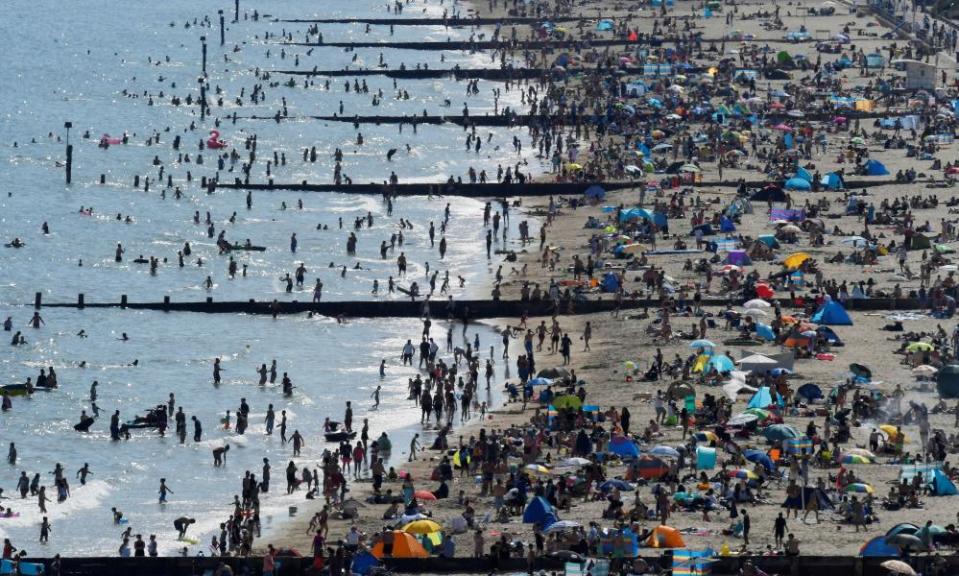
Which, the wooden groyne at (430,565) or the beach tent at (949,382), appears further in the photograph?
the beach tent at (949,382)

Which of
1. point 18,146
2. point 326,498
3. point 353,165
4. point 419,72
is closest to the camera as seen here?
point 326,498

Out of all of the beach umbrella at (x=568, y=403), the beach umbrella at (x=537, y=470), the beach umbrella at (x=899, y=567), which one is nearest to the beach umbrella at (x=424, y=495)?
the beach umbrella at (x=537, y=470)

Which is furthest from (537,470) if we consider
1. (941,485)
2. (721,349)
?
(721,349)

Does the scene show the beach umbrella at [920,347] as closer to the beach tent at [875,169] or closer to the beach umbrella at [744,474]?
the beach umbrella at [744,474]

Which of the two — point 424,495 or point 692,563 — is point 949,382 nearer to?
point 424,495

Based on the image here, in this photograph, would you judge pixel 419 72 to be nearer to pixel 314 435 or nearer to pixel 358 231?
pixel 358 231

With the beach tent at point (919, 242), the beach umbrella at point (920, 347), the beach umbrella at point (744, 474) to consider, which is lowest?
the beach umbrella at point (744, 474)

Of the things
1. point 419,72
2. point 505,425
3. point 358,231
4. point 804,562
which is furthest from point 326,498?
point 419,72

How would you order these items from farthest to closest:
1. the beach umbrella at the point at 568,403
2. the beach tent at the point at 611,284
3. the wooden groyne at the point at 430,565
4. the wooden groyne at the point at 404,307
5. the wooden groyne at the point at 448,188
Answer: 1. the wooden groyne at the point at 448,188
2. the beach tent at the point at 611,284
3. the wooden groyne at the point at 404,307
4. the beach umbrella at the point at 568,403
5. the wooden groyne at the point at 430,565
